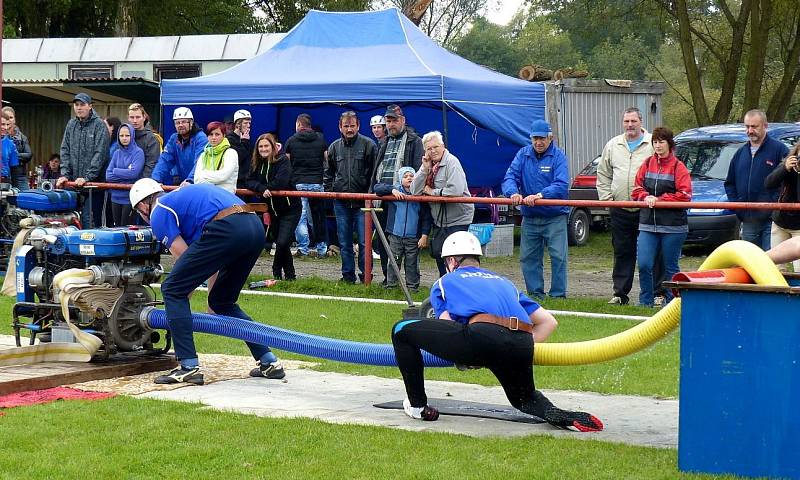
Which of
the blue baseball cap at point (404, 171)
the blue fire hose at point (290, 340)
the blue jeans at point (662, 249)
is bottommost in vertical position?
the blue fire hose at point (290, 340)

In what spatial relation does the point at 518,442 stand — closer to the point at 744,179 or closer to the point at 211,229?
the point at 211,229

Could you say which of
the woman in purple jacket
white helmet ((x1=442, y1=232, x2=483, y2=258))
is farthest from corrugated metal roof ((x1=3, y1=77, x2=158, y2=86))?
white helmet ((x1=442, y1=232, x2=483, y2=258))

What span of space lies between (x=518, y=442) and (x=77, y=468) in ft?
7.98

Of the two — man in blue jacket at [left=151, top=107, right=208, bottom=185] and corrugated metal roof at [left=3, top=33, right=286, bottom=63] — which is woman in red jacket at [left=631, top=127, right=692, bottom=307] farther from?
corrugated metal roof at [left=3, top=33, right=286, bottom=63]

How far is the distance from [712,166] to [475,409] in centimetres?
1274

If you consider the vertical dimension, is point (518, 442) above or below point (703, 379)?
below

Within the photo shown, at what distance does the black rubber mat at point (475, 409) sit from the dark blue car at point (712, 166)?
1068 cm

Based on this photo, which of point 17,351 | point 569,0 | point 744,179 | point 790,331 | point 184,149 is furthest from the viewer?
point 569,0

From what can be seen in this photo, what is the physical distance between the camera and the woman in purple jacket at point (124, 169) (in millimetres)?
15617

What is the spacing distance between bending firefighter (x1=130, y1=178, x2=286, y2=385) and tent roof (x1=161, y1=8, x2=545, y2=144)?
911cm

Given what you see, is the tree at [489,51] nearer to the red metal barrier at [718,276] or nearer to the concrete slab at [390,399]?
the concrete slab at [390,399]

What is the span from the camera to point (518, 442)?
274 inches

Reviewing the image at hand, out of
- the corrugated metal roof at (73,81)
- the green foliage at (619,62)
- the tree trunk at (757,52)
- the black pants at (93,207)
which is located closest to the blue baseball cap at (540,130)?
the black pants at (93,207)

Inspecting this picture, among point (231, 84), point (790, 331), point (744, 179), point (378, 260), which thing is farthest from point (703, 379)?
point (231, 84)
